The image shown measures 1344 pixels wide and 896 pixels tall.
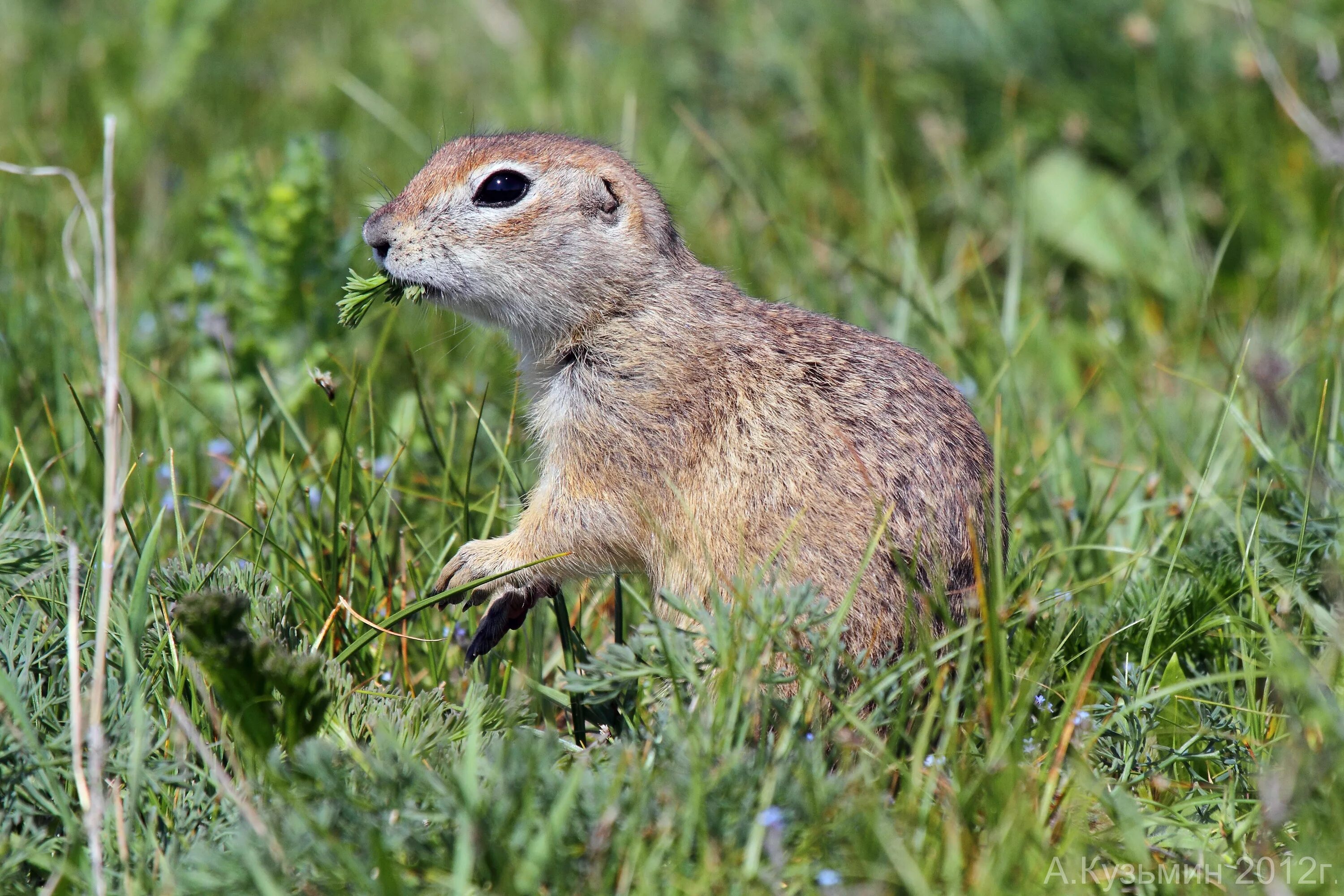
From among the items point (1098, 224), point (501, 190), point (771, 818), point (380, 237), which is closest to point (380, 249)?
point (380, 237)

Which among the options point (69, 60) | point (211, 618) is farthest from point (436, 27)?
point (211, 618)

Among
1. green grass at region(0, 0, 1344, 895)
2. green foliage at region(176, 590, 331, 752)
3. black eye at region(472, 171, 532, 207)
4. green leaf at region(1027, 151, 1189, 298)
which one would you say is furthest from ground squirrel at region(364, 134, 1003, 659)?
green leaf at region(1027, 151, 1189, 298)

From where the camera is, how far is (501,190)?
3.81 m

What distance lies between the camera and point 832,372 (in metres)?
3.57

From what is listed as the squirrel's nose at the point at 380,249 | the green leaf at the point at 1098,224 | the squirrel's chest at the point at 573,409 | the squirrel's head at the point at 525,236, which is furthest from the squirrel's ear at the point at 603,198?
the green leaf at the point at 1098,224

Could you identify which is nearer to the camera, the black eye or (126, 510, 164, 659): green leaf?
(126, 510, 164, 659): green leaf

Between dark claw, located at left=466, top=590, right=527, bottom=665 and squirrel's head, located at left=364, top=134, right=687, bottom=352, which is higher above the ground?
squirrel's head, located at left=364, top=134, right=687, bottom=352

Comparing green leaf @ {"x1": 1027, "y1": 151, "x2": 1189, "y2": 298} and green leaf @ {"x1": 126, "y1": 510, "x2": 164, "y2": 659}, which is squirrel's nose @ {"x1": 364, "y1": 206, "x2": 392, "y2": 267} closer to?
green leaf @ {"x1": 126, "y1": 510, "x2": 164, "y2": 659}

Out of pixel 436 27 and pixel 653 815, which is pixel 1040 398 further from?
pixel 436 27

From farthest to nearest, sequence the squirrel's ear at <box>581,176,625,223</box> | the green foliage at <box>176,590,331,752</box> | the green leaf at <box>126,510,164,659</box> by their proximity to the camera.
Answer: the squirrel's ear at <box>581,176,625,223</box> → the green leaf at <box>126,510,164,659</box> → the green foliage at <box>176,590,331,752</box>

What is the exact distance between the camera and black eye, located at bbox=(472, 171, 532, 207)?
3.79 m

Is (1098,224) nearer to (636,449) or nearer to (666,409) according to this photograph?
(666,409)

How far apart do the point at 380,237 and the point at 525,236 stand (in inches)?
16.7

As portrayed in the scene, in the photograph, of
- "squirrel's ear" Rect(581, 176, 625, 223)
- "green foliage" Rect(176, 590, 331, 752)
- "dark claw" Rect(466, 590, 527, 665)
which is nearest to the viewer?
"green foliage" Rect(176, 590, 331, 752)
